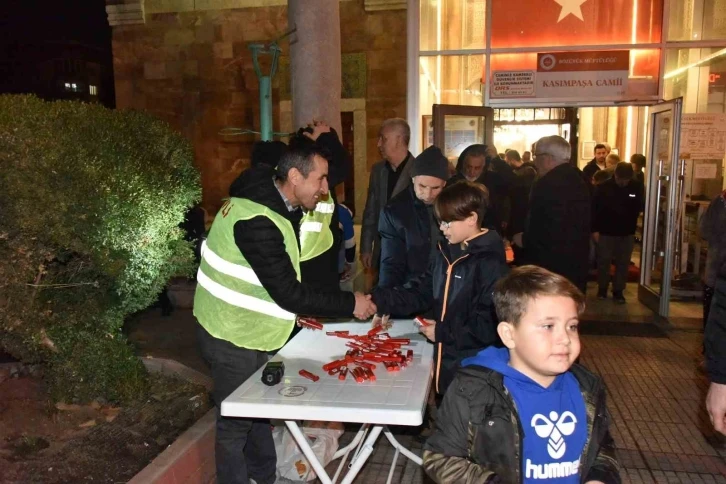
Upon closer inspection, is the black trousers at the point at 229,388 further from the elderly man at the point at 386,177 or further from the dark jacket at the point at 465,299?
the elderly man at the point at 386,177

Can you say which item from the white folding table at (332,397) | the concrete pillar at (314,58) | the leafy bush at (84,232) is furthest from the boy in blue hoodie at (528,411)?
the concrete pillar at (314,58)

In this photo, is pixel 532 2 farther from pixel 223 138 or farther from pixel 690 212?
pixel 223 138

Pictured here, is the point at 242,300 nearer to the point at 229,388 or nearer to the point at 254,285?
the point at 254,285

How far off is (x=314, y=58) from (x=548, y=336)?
14.8 ft

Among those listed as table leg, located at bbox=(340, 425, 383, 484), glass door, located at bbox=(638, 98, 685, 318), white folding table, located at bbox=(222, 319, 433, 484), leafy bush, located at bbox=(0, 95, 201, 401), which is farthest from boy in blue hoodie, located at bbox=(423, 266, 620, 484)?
glass door, located at bbox=(638, 98, 685, 318)

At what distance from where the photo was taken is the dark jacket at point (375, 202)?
522 cm

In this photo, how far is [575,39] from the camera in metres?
7.89

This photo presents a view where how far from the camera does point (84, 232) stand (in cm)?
352

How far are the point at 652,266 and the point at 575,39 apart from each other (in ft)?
10.4

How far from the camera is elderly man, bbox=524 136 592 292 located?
4586 millimetres

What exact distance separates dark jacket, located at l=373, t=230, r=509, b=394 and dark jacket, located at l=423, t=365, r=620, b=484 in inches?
37.9

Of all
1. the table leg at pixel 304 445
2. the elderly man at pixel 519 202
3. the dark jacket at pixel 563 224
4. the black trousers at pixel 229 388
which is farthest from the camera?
the elderly man at pixel 519 202

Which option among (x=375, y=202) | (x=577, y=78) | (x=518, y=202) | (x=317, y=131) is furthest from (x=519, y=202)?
(x=317, y=131)

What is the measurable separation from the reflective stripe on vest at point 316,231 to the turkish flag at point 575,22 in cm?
538
